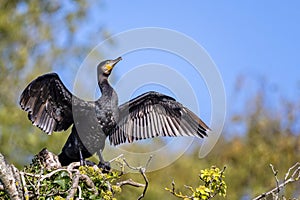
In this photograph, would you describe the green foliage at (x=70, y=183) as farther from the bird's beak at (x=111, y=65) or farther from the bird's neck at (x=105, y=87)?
the bird's beak at (x=111, y=65)

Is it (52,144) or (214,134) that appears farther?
(52,144)

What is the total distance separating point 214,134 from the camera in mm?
7215

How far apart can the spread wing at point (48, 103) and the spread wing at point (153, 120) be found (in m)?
0.47

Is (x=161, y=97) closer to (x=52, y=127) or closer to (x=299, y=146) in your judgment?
(x=52, y=127)

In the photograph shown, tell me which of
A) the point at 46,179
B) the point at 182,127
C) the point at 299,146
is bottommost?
the point at 46,179

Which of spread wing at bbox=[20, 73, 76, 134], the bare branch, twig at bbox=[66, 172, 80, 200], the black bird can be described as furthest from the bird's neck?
the bare branch

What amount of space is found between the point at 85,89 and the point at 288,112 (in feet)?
23.1

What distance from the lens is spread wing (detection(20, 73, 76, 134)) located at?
21.3 feet

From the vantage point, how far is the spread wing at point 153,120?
6836 mm

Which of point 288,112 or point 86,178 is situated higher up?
point 288,112

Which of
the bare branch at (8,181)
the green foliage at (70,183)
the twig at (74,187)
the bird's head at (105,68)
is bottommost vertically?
the bare branch at (8,181)

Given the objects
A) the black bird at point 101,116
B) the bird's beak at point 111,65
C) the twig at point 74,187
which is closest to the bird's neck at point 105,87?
the black bird at point 101,116

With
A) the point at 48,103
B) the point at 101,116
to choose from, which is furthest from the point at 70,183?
the point at 48,103

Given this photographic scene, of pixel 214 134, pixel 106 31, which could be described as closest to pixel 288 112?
pixel 106 31
